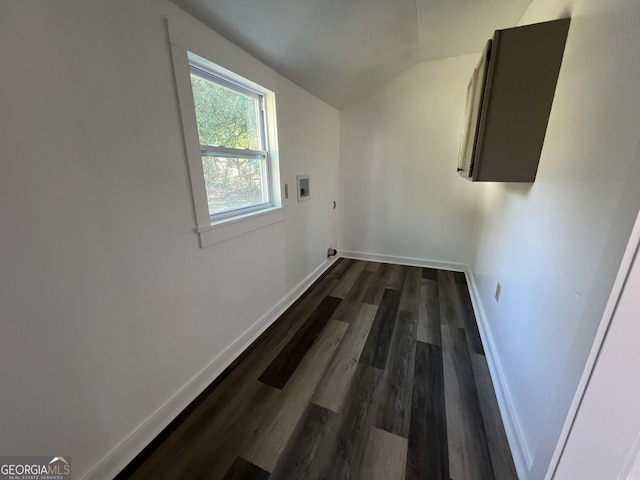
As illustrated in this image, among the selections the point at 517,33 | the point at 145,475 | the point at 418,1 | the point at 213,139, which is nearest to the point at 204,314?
the point at 145,475

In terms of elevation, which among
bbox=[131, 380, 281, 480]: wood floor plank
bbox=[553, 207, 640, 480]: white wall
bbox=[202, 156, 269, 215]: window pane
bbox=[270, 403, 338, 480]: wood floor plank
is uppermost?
bbox=[202, 156, 269, 215]: window pane

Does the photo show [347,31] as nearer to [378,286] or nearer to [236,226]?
[236,226]

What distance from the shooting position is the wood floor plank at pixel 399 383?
4.40ft

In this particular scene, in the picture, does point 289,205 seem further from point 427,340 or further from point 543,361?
point 543,361

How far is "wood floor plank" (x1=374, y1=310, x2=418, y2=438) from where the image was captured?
4.40 feet

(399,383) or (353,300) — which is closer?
(399,383)

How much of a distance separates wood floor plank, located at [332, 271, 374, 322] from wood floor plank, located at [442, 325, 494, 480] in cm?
80

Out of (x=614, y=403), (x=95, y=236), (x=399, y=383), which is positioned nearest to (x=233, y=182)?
(x=95, y=236)

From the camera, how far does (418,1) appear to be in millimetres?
1631

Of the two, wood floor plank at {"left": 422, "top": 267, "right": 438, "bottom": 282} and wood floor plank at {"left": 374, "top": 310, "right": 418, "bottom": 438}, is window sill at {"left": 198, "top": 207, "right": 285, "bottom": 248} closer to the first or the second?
wood floor plank at {"left": 374, "top": 310, "right": 418, "bottom": 438}

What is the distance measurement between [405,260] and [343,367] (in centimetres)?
213

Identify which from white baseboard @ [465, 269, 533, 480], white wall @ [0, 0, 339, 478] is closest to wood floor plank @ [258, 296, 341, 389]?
white wall @ [0, 0, 339, 478]

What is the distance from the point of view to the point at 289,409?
1423mm

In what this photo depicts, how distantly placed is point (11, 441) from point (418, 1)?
2925 millimetres
